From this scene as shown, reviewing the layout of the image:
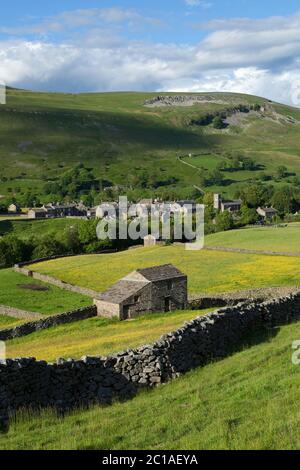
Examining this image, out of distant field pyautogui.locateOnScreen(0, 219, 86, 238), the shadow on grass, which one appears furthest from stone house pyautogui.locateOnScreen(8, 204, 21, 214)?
the shadow on grass

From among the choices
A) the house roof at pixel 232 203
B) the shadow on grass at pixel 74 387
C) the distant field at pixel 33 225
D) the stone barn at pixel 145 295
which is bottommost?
the distant field at pixel 33 225

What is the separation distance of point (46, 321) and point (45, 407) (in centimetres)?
2847

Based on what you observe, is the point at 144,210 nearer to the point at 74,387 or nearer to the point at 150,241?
the point at 150,241

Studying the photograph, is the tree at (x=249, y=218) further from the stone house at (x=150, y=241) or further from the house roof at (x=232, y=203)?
the stone house at (x=150, y=241)

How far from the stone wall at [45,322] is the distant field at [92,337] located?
767 millimetres

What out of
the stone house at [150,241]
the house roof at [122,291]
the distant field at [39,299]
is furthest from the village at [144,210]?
the house roof at [122,291]

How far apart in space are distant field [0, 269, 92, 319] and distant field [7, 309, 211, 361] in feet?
38.4

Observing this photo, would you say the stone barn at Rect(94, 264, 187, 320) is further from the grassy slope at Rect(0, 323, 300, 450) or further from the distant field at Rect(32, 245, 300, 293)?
the grassy slope at Rect(0, 323, 300, 450)

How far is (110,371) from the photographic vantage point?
654 inches

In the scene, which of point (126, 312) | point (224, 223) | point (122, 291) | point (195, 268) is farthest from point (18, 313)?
point (224, 223)

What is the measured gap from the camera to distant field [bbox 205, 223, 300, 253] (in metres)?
90.9

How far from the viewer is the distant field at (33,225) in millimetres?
153000

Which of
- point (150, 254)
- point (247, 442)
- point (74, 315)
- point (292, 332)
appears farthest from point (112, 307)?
point (150, 254)
